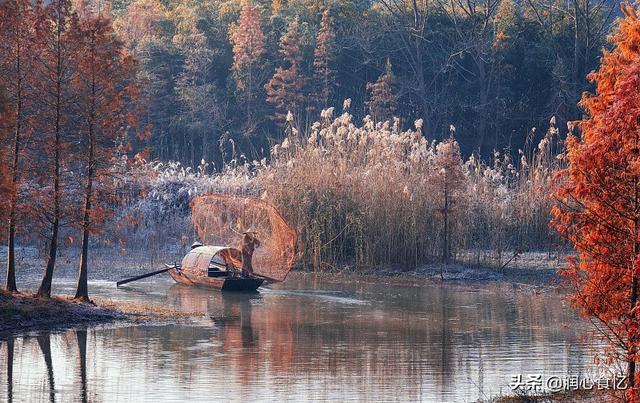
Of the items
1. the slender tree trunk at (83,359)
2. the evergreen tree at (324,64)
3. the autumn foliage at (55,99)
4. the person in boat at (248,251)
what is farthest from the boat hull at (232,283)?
the evergreen tree at (324,64)

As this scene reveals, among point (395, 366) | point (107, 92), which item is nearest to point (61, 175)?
point (107, 92)

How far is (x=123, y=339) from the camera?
20250 millimetres

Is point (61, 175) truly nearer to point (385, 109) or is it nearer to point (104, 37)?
point (104, 37)

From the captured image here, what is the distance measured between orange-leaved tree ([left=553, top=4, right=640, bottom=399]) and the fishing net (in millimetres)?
16886

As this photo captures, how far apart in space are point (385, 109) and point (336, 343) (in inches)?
1347

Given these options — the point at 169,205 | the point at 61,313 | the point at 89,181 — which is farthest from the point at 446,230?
the point at 61,313

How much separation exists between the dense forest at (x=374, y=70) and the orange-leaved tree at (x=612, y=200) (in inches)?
1571

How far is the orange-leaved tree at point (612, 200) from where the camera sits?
12984mm

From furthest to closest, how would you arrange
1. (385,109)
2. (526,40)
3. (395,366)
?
(526,40), (385,109), (395,366)

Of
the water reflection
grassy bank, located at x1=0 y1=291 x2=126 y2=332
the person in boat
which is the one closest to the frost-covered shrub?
the person in boat

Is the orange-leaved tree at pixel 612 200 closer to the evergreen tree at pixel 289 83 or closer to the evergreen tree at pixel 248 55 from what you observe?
the evergreen tree at pixel 289 83

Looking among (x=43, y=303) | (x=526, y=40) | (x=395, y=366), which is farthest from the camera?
(x=526, y=40)

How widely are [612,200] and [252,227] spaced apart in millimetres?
19368

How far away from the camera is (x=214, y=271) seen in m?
29.5
